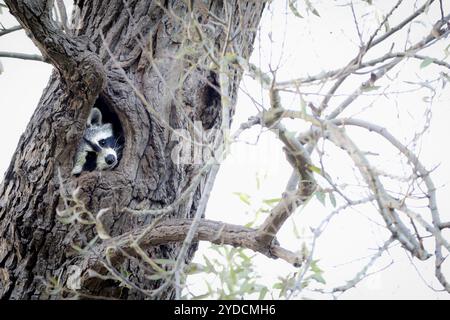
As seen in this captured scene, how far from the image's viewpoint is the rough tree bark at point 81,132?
7.67ft

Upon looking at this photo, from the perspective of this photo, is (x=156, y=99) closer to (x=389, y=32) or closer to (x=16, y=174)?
(x=16, y=174)

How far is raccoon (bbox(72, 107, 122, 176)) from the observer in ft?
9.37

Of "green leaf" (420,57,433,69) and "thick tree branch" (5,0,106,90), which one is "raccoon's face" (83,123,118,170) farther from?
"green leaf" (420,57,433,69)

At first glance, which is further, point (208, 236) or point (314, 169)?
point (208, 236)

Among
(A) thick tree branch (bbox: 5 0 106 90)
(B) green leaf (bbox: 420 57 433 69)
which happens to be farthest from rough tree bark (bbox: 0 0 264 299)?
(B) green leaf (bbox: 420 57 433 69)

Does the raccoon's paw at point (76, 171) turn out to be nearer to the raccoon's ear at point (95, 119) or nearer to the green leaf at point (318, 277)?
the raccoon's ear at point (95, 119)

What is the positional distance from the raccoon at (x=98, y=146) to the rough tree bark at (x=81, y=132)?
0.31 meters

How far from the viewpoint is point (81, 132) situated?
95.5 inches

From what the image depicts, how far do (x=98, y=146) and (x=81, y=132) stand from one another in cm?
62

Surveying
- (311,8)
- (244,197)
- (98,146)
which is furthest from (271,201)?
(98,146)

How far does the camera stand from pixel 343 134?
1.78m

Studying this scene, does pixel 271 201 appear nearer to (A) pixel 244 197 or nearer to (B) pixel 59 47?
(A) pixel 244 197
